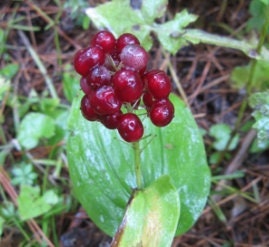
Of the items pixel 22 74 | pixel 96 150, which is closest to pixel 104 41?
pixel 96 150

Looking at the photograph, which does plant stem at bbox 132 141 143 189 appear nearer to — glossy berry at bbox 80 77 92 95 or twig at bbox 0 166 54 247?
glossy berry at bbox 80 77 92 95

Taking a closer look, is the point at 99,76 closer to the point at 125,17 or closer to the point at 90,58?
the point at 90,58

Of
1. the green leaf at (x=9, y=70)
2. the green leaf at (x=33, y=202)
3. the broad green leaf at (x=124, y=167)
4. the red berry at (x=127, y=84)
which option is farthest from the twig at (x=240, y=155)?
the green leaf at (x=9, y=70)

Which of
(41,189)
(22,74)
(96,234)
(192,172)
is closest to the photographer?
(192,172)

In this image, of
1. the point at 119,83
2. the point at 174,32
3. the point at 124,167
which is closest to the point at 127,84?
the point at 119,83

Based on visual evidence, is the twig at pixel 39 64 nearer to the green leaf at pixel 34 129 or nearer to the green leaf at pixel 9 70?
the green leaf at pixel 9 70

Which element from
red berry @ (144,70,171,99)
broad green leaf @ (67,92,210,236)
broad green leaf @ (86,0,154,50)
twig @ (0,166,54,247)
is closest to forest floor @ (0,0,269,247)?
twig @ (0,166,54,247)

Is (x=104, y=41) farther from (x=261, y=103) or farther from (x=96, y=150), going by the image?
(x=261, y=103)
